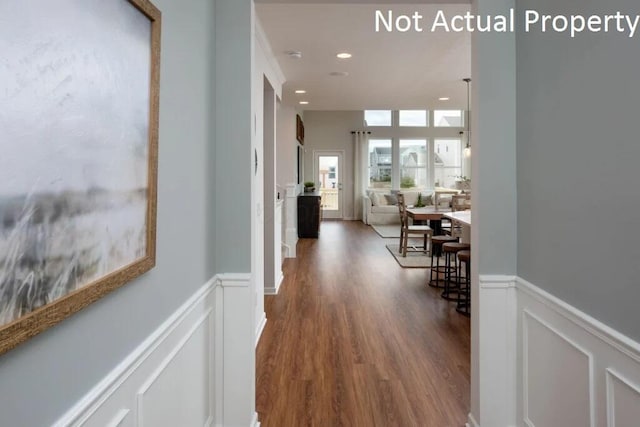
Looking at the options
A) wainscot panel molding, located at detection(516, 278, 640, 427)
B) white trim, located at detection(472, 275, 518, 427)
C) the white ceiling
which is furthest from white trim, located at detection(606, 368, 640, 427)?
the white ceiling

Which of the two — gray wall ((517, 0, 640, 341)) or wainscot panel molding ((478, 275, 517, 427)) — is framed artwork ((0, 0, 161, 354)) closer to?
gray wall ((517, 0, 640, 341))

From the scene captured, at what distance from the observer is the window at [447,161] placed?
39.4ft

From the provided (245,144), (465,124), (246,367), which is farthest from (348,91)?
(465,124)

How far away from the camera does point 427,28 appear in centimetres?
349

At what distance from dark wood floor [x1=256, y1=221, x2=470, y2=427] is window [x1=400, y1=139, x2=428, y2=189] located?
7010 mm

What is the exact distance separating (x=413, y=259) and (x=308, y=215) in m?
2.90

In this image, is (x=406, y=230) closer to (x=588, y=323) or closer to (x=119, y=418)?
(x=588, y=323)

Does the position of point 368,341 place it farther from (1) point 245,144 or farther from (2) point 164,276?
(2) point 164,276

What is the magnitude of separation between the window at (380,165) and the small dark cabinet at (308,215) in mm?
3902

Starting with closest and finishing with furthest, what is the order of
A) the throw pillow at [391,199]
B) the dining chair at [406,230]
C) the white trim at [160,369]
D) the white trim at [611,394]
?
the white trim at [160,369] < the white trim at [611,394] < the dining chair at [406,230] < the throw pillow at [391,199]

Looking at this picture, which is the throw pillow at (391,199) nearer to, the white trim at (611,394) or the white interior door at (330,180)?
the white interior door at (330,180)

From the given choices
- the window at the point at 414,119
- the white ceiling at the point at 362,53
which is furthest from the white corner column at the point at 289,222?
the window at the point at 414,119

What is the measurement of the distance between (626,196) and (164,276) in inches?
58.8

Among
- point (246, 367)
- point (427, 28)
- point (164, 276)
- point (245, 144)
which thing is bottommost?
point (246, 367)
